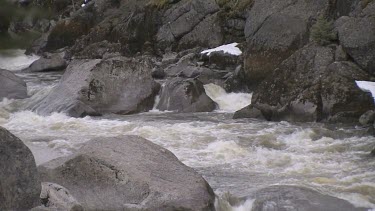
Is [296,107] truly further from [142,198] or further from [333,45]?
[142,198]

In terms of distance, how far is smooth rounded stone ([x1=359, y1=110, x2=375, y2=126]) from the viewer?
13.0m

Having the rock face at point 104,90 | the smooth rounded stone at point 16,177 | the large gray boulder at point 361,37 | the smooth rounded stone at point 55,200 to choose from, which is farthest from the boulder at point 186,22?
the smooth rounded stone at point 16,177

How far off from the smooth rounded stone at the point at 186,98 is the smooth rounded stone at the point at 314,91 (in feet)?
5.89

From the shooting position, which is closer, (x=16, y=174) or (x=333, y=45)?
(x=16, y=174)

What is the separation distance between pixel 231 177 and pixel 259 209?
170cm

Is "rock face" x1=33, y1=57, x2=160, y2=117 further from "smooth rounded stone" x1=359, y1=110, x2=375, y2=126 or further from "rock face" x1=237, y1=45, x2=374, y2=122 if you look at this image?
"smooth rounded stone" x1=359, y1=110, x2=375, y2=126

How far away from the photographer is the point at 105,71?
1716cm

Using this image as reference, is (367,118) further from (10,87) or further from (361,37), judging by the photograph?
(10,87)

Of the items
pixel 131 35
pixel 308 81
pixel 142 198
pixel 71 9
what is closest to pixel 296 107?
pixel 308 81

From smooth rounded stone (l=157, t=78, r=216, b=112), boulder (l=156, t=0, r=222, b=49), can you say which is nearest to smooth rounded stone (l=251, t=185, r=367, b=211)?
smooth rounded stone (l=157, t=78, r=216, b=112)

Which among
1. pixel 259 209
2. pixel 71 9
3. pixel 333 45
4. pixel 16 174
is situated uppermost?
pixel 71 9

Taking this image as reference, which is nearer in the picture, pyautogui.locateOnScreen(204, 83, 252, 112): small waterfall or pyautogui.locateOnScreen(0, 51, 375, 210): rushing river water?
pyautogui.locateOnScreen(0, 51, 375, 210): rushing river water

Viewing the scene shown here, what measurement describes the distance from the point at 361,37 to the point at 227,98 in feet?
15.9

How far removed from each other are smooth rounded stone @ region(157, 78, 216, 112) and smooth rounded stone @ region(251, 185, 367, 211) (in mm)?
8563
